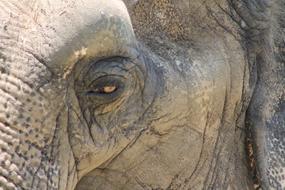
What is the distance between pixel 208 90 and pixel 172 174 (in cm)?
21

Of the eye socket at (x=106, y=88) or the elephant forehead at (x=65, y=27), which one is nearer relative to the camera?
the elephant forehead at (x=65, y=27)

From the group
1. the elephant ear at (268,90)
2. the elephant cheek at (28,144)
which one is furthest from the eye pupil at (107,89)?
the elephant ear at (268,90)

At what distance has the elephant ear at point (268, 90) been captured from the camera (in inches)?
114

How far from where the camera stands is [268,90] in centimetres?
293

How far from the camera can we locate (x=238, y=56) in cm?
289

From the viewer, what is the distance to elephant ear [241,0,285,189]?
114 inches

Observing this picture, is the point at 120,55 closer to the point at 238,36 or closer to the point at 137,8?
the point at 137,8

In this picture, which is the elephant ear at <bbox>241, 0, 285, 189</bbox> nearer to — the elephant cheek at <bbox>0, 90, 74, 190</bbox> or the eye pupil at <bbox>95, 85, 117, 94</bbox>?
the eye pupil at <bbox>95, 85, 117, 94</bbox>

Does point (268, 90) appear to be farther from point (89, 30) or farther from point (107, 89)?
point (89, 30)

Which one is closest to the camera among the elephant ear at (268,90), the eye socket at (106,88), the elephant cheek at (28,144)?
the elephant cheek at (28,144)

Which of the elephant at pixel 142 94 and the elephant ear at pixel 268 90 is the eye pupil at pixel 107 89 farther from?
the elephant ear at pixel 268 90

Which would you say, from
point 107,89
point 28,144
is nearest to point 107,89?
point 107,89

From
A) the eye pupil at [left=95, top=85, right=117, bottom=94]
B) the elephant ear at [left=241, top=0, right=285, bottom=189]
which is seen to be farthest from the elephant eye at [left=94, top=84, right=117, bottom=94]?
the elephant ear at [left=241, top=0, right=285, bottom=189]

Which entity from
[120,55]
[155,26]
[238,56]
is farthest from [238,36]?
[120,55]
